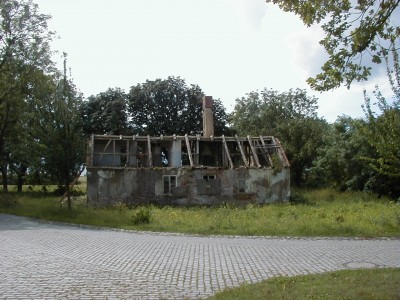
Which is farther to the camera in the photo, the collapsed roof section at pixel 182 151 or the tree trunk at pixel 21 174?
the tree trunk at pixel 21 174

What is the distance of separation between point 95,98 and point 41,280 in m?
46.3

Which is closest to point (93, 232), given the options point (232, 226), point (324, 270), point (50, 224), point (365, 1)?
point (50, 224)

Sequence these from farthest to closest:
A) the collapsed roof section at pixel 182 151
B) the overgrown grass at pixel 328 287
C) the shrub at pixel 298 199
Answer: the collapsed roof section at pixel 182 151, the shrub at pixel 298 199, the overgrown grass at pixel 328 287

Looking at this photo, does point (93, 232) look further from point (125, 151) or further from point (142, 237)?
point (125, 151)

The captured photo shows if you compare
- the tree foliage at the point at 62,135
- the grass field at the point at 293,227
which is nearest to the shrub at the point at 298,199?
the grass field at the point at 293,227

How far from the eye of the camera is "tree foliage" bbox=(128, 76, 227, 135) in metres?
51.7

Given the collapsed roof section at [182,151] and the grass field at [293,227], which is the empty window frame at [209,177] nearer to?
the collapsed roof section at [182,151]

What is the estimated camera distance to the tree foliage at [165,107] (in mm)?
51656

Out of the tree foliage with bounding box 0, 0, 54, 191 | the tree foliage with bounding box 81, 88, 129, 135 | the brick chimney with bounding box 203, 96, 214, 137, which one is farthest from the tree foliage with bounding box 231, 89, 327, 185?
the tree foliage with bounding box 0, 0, 54, 191

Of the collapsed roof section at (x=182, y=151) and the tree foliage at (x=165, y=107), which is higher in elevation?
the tree foliage at (x=165, y=107)

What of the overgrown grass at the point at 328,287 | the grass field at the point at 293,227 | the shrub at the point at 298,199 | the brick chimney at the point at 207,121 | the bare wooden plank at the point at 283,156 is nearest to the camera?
the overgrown grass at the point at 328,287

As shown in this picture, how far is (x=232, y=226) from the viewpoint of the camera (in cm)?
1748

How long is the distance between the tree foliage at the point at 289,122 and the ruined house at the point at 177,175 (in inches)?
419

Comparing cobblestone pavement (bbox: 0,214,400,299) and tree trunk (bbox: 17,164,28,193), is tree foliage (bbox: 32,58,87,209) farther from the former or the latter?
tree trunk (bbox: 17,164,28,193)
